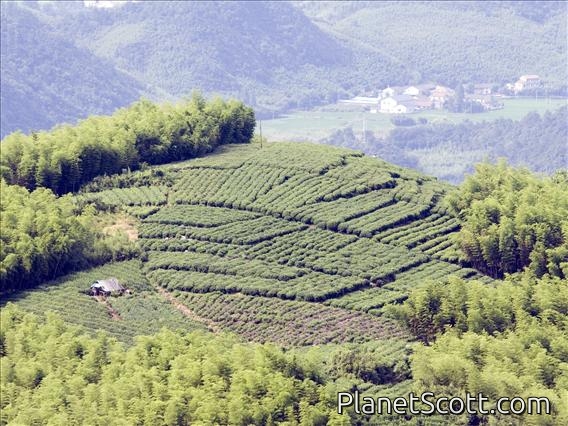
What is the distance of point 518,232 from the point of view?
74.6 metres

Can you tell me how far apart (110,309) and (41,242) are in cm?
687

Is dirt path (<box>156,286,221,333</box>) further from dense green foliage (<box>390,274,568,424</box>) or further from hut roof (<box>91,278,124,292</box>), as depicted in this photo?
dense green foliage (<box>390,274,568,424</box>)

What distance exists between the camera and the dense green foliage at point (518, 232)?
73.4 meters

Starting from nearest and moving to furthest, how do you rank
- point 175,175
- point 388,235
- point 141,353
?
point 141,353 → point 388,235 → point 175,175

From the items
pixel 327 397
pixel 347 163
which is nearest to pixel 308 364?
pixel 327 397

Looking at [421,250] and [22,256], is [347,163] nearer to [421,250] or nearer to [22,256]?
[421,250]

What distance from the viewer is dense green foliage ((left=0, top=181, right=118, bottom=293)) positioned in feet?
238

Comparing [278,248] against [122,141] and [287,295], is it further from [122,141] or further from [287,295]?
[122,141]

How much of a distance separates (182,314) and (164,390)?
13.2 meters

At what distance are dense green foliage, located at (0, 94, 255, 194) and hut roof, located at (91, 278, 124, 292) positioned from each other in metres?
15.9

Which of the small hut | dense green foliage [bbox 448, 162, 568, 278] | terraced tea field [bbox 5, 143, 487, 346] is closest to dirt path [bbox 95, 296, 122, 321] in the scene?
Answer: terraced tea field [bbox 5, 143, 487, 346]

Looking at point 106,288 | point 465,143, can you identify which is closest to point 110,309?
point 106,288

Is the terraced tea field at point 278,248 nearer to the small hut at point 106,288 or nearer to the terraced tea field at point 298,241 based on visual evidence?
the terraced tea field at point 298,241

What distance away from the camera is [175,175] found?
88.8 meters
